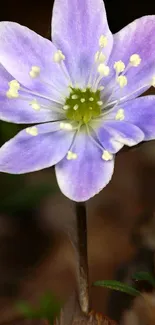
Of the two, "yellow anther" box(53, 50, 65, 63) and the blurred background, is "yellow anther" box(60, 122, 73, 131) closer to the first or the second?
"yellow anther" box(53, 50, 65, 63)

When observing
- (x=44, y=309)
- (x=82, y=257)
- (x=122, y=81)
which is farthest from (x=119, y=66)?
(x=44, y=309)

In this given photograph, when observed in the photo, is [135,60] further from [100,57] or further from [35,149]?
[35,149]

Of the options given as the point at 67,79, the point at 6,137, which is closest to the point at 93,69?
the point at 67,79

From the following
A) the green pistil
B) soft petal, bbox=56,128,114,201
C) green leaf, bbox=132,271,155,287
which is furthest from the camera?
green leaf, bbox=132,271,155,287

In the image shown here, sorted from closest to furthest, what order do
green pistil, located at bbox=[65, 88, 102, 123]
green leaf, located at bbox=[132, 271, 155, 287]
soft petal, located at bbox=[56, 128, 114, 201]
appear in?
soft petal, located at bbox=[56, 128, 114, 201], green pistil, located at bbox=[65, 88, 102, 123], green leaf, located at bbox=[132, 271, 155, 287]

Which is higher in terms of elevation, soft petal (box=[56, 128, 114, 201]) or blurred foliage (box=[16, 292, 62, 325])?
soft petal (box=[56, 128, 114, 201])

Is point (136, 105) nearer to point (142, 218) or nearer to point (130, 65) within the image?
point (130, 65)

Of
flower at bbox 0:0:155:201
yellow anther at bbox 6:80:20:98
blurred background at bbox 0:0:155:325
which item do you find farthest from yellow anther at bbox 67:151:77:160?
blurred background at bbox 0:0:155:325
